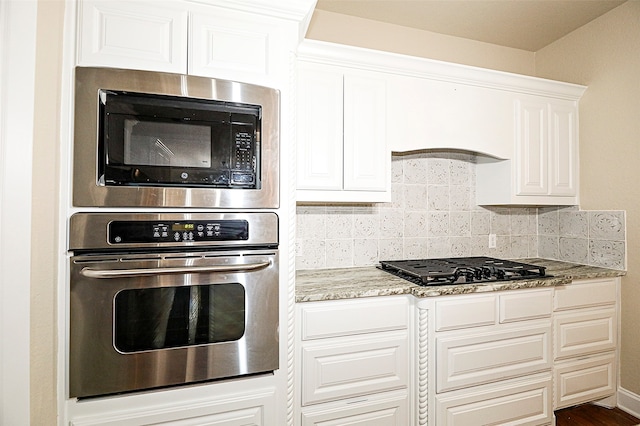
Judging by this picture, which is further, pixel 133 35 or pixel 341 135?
pixel 341 135

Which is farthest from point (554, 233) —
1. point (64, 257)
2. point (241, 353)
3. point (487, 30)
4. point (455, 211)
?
point (64, 257)

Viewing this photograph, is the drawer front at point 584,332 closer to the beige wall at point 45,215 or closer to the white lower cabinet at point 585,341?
the white lower cabinet at point 585,341

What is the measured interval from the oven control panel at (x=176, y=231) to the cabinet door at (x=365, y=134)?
801 mm

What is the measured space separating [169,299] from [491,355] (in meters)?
1.72

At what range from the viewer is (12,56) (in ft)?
3.43

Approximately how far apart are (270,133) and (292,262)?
1.93 feet

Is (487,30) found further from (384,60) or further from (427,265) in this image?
(427,265)

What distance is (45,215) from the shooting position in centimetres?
118

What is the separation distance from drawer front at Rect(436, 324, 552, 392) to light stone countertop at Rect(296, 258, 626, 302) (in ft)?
0.88

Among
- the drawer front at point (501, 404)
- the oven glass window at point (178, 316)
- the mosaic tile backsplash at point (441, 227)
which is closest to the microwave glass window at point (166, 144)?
the oven glass window at point (178, 316)

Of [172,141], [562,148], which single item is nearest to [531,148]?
[562,148]

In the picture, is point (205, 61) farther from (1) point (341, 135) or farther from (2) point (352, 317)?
(2) point (352, 317)

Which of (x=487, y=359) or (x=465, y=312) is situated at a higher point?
(x=465, y=312)

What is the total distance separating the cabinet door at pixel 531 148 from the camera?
240 centimetres
